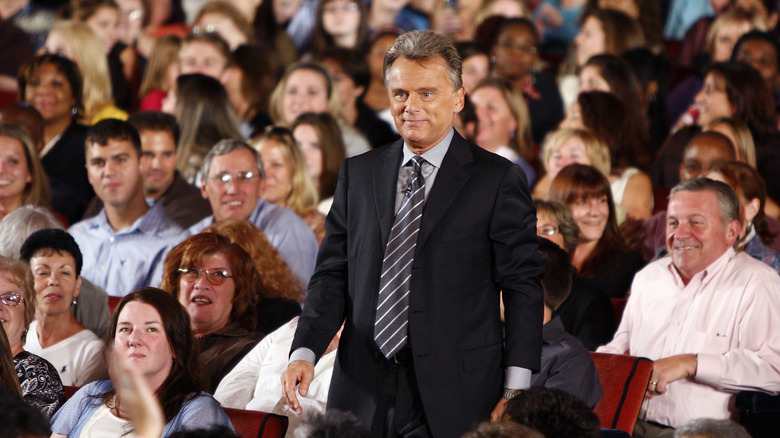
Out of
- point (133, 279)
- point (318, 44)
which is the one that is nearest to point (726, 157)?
point (133, 279)

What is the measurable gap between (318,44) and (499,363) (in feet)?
20.8

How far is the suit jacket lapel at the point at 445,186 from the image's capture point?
8.75 feet

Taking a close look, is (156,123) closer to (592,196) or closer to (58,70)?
(58,70)

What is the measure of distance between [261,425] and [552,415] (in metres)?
0.99

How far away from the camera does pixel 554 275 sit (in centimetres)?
376

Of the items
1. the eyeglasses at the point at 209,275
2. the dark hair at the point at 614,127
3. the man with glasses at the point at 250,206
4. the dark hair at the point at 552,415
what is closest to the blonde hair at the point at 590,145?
the dark hair at the point at 614,127

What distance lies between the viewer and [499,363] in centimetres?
268

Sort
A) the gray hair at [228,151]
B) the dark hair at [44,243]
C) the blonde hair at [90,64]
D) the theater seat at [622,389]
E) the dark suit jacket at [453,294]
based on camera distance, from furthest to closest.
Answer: the blonde hair at [90,64] < the gray hair at [228,151] < the dark hair at [44,243] < the theater seat at [622,389] < the dark suit jacket at [453,294]

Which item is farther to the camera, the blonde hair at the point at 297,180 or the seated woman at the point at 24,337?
the blonde hair at the point at 297,180

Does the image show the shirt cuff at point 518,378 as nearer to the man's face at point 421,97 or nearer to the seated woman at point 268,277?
the man's face at point 421,97

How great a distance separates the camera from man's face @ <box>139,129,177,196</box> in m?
5.90

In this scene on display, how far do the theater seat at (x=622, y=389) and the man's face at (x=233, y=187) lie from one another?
7.39 feet

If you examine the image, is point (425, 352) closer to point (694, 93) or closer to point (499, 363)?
point (499, 363)

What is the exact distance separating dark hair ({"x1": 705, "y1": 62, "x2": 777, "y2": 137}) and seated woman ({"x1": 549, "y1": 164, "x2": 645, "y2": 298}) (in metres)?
1.62
